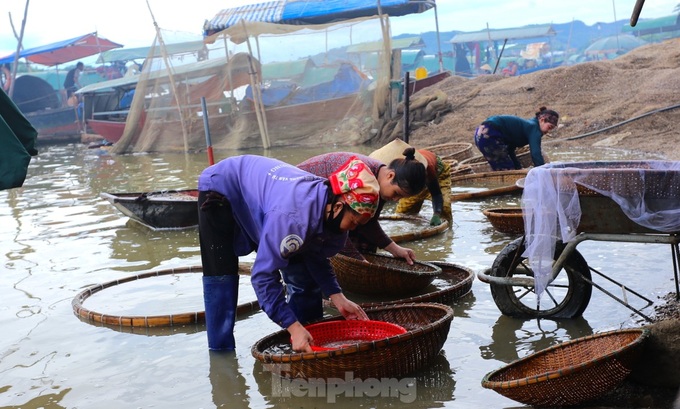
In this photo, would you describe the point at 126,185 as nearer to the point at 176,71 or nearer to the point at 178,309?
the point at 176,71

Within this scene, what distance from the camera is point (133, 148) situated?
1928 cm

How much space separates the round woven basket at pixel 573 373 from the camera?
3.13m

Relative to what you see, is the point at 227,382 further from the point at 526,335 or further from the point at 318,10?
the point at 318,10

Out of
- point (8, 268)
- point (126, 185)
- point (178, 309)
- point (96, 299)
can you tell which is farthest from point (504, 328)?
point (126, 185)

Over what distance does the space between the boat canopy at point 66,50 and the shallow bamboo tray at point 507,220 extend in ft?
83.7

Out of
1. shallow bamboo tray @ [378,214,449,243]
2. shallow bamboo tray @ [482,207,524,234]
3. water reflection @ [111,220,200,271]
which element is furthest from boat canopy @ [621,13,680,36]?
water reflection @ [111,220,200,271]

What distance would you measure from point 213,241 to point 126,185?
31.8 ft

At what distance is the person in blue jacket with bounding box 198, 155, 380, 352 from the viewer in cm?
336

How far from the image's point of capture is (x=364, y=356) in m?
3.50

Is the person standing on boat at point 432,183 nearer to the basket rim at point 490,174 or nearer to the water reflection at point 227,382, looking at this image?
the basket rim at point 490,174

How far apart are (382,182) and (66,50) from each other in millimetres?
29051

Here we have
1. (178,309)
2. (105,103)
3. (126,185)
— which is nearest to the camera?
(178,309)

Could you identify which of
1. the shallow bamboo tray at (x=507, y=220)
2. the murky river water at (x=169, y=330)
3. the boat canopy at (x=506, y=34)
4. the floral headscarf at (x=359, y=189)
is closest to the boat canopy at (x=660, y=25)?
the boat canopy at (x=506, y=34)

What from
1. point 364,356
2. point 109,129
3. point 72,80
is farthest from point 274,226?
point 72,80
